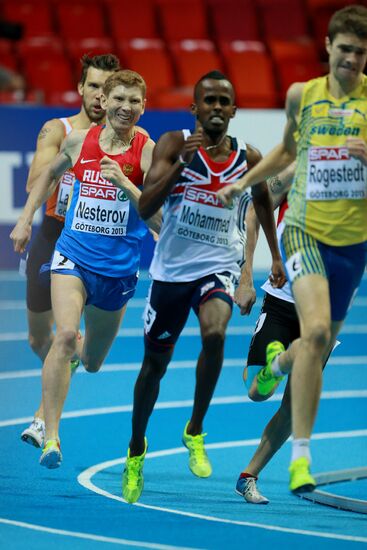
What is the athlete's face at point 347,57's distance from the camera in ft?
22.4

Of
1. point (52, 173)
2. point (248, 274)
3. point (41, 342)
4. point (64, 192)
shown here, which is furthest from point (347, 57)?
point (41, 342)

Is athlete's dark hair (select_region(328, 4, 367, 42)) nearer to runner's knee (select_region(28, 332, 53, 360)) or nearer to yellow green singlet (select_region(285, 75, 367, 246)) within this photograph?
yellow green singlet (select_region(285, 75, 367, 246))

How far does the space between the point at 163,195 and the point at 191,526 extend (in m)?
1.93

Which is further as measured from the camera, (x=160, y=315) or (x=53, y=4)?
(x=53, y=4)

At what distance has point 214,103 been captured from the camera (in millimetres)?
7727

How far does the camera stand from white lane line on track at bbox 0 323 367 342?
14.6 metres

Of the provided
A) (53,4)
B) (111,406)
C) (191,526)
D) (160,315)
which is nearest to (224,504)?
(191,526)

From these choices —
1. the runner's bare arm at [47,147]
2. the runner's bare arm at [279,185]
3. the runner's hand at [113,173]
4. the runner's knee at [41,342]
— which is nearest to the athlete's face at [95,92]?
the runner's bare arm at [47,147]

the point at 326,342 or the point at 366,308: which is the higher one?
the point at 366,308

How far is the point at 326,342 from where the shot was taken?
271 inches

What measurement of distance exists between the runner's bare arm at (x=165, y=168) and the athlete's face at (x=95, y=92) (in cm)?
189

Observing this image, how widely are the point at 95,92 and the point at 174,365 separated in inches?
170

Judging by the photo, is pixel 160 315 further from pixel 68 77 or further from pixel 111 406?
pixel 68 77

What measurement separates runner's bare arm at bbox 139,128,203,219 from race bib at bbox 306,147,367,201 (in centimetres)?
75
